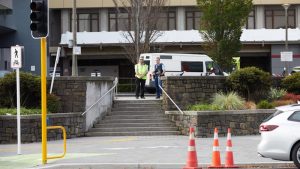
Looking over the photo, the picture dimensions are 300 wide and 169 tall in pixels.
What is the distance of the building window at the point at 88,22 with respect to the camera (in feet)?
185

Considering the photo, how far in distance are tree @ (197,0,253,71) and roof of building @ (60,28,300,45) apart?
65.8ft

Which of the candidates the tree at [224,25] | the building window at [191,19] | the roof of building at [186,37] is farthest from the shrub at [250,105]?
the building window at [191,19]

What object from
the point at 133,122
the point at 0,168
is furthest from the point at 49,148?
the point at 133,122

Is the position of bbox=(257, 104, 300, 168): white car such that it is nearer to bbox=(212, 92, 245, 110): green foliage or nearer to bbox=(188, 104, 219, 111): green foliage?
bbox=(188, 104, 219, 111): green foliage

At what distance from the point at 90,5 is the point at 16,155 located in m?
41.0

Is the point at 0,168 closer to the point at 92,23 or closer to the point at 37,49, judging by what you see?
the point at 37,49

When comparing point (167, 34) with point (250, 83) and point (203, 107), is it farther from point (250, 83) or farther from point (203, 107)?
point (203, 107)

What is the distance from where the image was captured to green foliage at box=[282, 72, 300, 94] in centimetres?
2464

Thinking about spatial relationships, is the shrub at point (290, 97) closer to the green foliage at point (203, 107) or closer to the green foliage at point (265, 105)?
the green foliage at point (265, 105)

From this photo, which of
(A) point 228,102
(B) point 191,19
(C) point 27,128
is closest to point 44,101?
(C) point 27,128

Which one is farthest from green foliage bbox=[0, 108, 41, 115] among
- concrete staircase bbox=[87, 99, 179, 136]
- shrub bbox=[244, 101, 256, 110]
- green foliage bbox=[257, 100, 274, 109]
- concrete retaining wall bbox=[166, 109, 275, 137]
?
green foliage bbox=[257, 100, 274, 109]

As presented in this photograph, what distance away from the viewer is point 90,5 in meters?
55.8

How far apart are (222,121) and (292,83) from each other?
542 cm

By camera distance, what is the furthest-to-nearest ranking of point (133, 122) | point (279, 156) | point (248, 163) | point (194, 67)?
point (194, 67)
point (133, 122)
point (248, 163)
point (279, 156)
